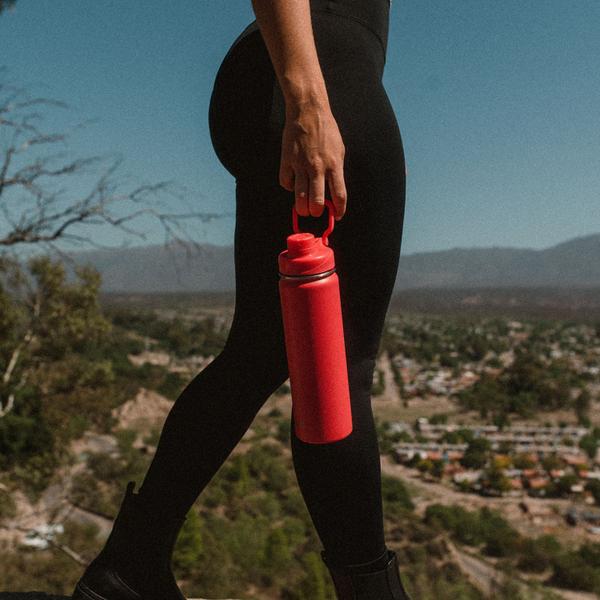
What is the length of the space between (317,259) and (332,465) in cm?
22

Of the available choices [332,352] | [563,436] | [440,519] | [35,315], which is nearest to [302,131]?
[332,352]

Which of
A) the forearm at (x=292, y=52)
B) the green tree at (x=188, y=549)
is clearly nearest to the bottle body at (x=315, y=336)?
the forearm at (x=292, y=52)

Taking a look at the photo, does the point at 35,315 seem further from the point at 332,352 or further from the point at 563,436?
the point at 563,436

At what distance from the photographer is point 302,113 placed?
555 millimetres

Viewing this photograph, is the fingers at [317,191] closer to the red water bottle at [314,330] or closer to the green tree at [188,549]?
the red water bottle at [314,330]

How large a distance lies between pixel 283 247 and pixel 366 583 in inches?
14.1

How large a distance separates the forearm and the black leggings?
44 millimetres

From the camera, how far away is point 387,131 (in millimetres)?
603

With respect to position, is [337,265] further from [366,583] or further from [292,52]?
[366,583]

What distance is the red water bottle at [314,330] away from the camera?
21.5 inches

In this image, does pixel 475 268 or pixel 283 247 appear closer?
pixel 283 247

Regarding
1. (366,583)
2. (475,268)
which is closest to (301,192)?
(366,583)

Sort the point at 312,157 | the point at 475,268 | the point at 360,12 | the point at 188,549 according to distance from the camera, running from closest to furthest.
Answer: the point at 312,157
the point at 360,12
the point at 188,549
the point at 475,268

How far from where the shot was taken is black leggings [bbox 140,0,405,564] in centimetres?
60
